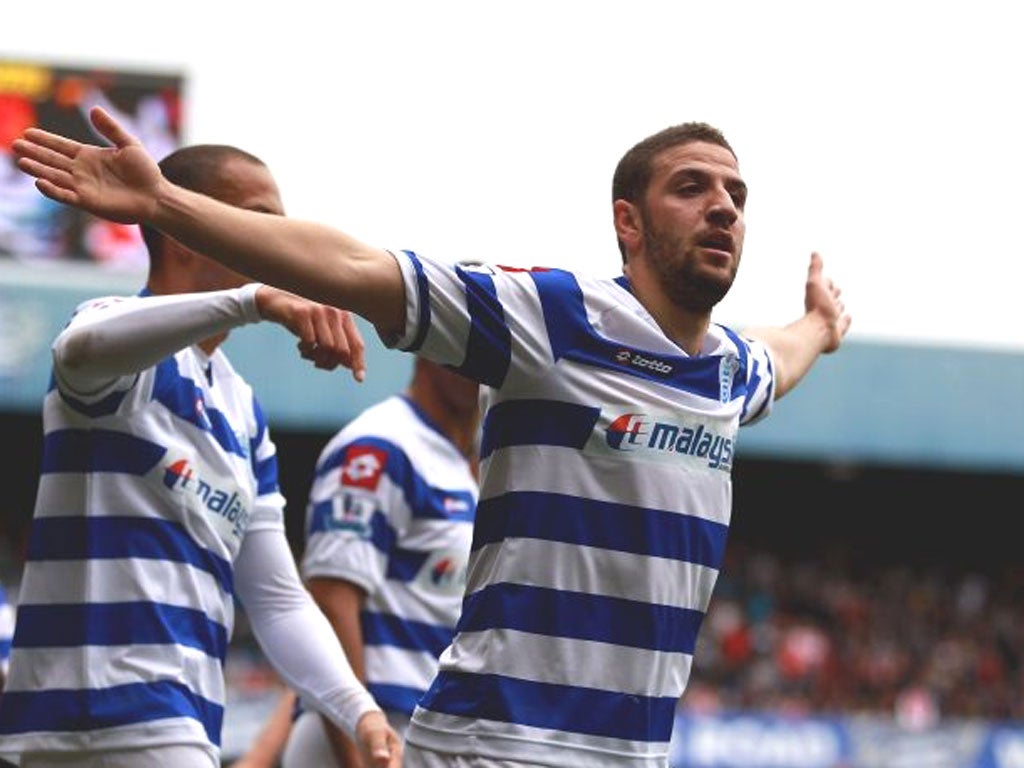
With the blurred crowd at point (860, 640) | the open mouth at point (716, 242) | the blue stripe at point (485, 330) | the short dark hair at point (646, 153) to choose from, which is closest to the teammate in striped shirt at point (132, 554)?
the blue stripe at point (485, 330)

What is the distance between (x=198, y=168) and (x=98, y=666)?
47.0 inches

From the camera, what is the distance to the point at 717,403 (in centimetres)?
452

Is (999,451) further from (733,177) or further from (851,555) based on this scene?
(733,177)

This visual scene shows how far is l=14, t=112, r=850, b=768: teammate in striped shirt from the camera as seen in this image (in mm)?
Result: 4137

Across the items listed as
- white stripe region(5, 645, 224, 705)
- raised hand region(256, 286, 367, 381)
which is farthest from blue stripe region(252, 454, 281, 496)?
raised hand region(256, 286, 367, 381)

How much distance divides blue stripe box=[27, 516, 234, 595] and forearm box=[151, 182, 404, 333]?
932 mm

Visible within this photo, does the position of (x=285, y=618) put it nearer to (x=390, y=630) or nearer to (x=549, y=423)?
(x=390, y=630)

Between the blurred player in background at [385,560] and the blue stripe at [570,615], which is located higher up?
the blue stripe at [570,615]

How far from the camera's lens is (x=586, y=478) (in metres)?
4.22

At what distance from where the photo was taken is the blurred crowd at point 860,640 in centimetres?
2433

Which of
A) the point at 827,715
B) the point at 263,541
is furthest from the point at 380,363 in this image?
the point at 263,541

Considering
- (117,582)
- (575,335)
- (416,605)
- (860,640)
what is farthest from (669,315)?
(860,640)

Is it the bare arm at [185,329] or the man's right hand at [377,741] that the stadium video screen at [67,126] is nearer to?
the man's right hand at [377,741]

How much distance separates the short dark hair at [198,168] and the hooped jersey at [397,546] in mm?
1259
